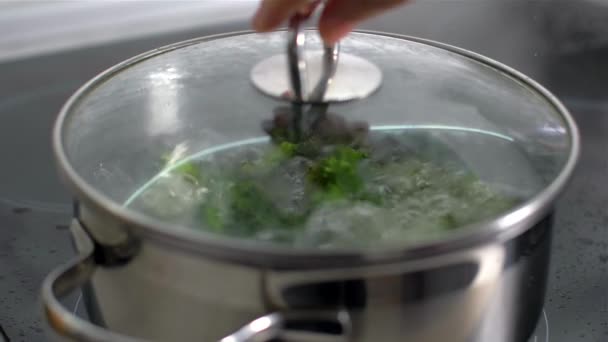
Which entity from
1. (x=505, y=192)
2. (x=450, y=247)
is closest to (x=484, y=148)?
(x=505, y=192)

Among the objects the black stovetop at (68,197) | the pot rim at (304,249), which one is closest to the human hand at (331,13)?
the pot rim at (304,249)

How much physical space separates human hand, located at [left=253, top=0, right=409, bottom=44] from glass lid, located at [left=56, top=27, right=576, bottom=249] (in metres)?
0.02

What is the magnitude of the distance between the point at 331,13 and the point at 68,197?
46 cm

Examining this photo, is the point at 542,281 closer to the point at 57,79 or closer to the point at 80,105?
the point at 80,105

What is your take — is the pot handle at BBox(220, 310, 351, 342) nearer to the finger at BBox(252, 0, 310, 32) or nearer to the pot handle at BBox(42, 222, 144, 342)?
the pot handle at BBox(42, 222, 144, 342)

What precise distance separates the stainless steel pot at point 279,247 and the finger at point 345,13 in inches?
2.6

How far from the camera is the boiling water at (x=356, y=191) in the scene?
1.55ft

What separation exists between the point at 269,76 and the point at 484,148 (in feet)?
0.63

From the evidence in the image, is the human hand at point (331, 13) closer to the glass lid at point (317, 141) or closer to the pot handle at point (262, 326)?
the glass lid at point (317, 141)

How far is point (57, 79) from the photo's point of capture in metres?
1.02

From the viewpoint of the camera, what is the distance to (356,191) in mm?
510

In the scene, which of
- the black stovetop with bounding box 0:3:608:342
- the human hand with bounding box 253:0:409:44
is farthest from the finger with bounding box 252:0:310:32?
the black stovetop with bounding box 0:3:608:342

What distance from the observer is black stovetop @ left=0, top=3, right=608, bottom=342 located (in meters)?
0.70

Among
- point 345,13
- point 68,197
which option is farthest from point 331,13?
point 68,197
